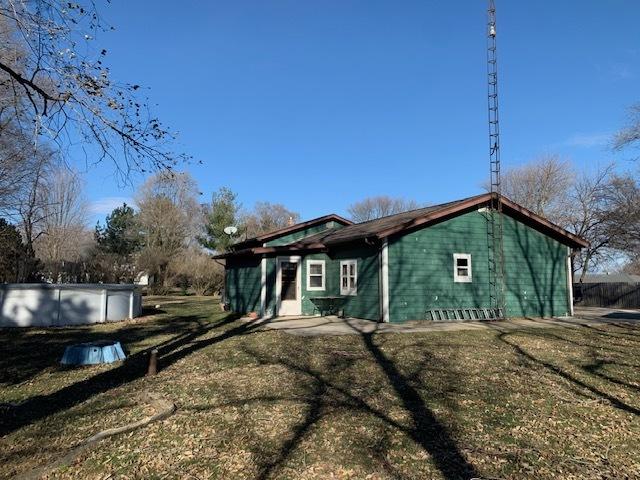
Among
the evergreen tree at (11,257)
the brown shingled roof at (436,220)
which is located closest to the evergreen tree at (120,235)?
the evergreen tree at (11,257)

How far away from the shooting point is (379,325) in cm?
1412

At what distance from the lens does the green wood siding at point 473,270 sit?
49.7 ft

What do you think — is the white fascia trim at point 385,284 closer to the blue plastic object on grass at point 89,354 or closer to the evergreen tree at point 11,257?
the blue plastic object on grass at point 89,354

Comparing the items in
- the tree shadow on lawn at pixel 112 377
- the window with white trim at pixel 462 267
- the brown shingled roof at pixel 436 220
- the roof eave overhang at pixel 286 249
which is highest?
the brown shingled roof at pixel 436 220

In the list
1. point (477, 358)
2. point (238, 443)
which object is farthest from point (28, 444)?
point (477, 358)

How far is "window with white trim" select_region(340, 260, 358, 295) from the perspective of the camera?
1648 centimetres

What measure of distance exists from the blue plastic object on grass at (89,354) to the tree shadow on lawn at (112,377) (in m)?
0.35

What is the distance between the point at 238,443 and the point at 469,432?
2472mm

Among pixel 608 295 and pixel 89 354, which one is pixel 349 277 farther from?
pixel 608 295

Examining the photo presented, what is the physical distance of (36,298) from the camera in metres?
15.2

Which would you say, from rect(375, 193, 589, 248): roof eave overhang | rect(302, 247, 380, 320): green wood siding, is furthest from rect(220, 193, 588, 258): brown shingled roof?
rect(302, 247, 380, 320): green wood siding

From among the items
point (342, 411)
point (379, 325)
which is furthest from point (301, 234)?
point (342, 411)

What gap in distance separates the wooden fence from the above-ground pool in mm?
23504

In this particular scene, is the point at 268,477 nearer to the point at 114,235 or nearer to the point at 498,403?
the point at 498,403
